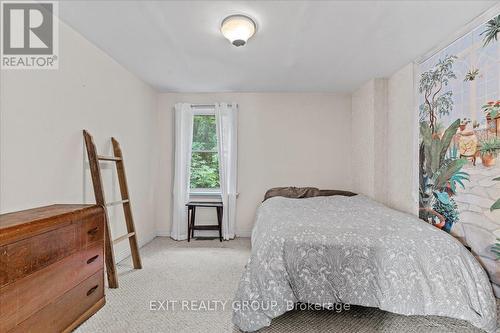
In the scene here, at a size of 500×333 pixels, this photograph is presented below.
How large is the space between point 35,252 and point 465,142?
3081mm

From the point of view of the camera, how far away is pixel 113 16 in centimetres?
209

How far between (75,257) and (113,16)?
1.80 m

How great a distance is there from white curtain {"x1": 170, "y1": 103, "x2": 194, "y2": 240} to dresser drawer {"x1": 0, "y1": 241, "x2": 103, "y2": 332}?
2.13 metres

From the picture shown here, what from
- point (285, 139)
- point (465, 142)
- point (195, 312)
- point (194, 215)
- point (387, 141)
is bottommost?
point (195, 312)


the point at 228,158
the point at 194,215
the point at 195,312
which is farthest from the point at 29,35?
the point at 194,215

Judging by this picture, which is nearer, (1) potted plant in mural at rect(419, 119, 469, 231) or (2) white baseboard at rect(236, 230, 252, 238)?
(1) potted plant in mural at rect(419, 119, 469, 231)

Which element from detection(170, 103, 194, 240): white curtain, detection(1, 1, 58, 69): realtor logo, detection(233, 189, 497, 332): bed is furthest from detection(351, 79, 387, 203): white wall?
detection(1, 1, 58, 69): realtor logo

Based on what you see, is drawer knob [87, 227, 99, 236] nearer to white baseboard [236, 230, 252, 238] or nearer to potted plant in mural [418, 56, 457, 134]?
white baseboard [236, 230, 252, 238]

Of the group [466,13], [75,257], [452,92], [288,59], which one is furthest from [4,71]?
[452,92]

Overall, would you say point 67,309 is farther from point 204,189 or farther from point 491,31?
point 491,31

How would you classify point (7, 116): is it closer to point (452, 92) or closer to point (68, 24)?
point (68, 24)

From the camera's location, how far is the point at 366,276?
5.96 ft

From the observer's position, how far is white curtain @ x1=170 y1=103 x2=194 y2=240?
162 inches

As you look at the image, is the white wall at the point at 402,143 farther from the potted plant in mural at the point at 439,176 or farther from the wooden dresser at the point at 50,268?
the wooden dresser at the point at 50,268
